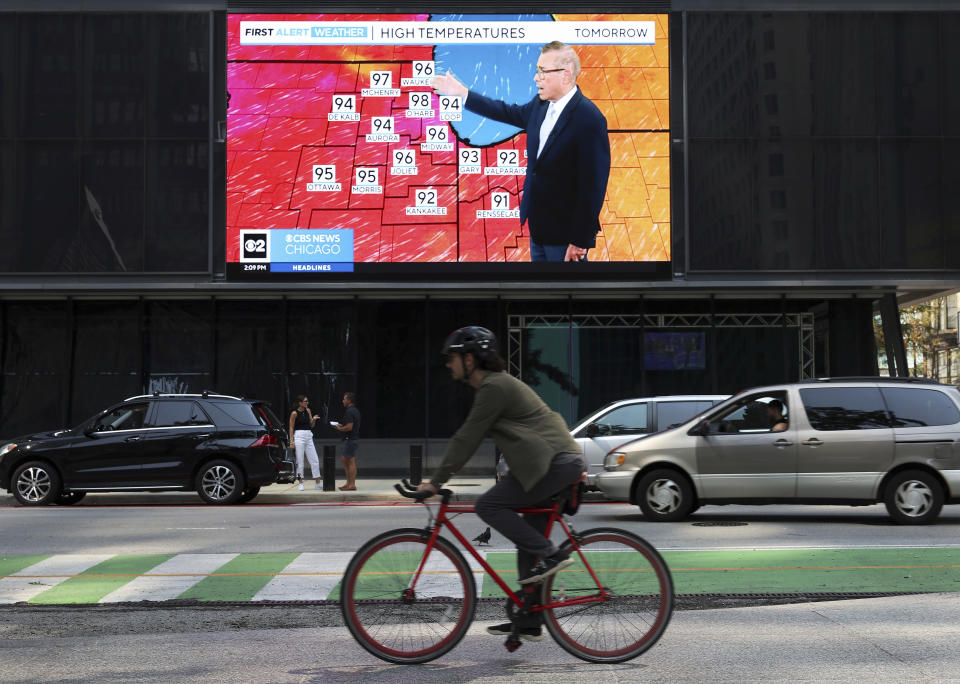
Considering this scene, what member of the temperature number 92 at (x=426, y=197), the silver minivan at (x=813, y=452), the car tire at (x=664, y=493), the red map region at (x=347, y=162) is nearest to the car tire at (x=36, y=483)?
the red map region at (x=347, y=162)

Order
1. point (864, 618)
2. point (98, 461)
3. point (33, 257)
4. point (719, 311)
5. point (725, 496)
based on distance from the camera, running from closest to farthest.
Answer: point (864, 618)
point (725, 496)
point (98, 461)
point (33, 257)
point (719, 311)

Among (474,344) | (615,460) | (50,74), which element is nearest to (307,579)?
(474,344)

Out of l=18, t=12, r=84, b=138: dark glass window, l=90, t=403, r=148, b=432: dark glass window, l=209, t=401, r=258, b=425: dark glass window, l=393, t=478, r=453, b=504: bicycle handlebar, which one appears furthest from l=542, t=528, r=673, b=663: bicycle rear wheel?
l=18, t=12, r=84, b=138: dark glass window

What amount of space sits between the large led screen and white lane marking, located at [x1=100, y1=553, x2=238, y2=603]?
1500 centimetres

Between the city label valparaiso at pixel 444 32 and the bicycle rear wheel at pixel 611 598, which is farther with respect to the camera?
the city label valparaiso at pixel 444 32

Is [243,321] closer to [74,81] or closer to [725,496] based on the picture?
[74,81]

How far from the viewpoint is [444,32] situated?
26.5m

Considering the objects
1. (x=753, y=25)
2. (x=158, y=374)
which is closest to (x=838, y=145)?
(x=753, y=25)

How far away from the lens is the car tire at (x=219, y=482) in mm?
18953

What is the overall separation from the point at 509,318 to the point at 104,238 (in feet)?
30.8

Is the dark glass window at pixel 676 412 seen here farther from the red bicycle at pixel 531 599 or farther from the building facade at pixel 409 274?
the red bicycle at pixel 531 599

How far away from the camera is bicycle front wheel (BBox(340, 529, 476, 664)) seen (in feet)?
20.7

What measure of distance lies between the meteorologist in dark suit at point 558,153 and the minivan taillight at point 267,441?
352 inches

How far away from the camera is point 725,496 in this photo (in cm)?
1452
